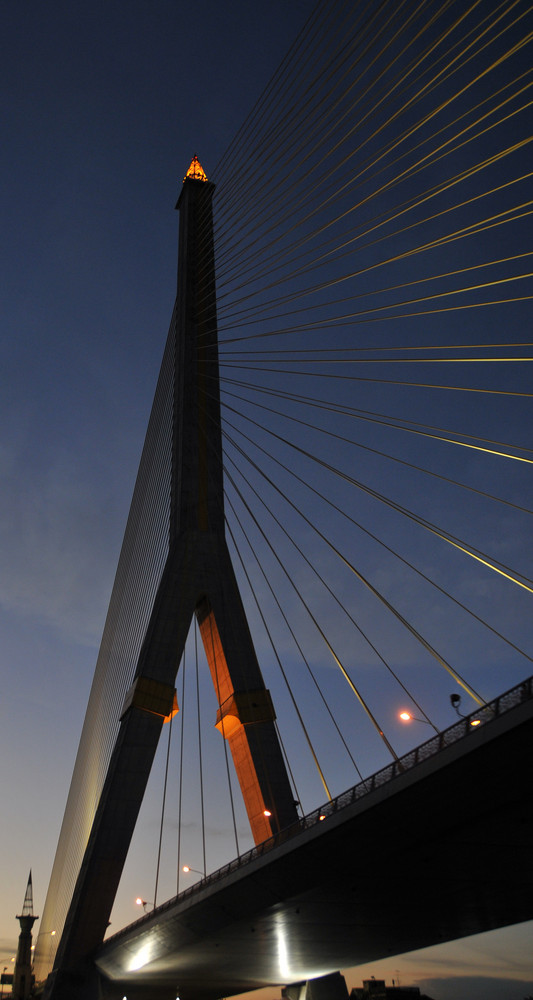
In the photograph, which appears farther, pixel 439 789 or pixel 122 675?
pixel 122 675

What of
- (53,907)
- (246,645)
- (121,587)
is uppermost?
(121,587)

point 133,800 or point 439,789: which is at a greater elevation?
point 133,800

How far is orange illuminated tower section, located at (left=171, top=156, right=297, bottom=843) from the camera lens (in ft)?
78.3

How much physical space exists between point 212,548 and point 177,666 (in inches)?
161

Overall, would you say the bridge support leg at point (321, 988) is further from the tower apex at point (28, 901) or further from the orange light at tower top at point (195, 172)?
the tower apex at point (28, 901)

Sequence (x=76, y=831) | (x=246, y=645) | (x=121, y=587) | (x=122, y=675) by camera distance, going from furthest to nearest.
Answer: (x=121, y=587), (x=76, y=831), (x=122, y=675), (x=246, y=645)

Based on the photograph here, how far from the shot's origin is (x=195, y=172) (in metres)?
35.7

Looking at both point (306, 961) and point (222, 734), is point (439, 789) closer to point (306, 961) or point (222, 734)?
point (222, 734)

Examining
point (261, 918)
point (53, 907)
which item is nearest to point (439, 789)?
point (261, 918)

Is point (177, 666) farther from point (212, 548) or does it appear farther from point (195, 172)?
point (195, 172)

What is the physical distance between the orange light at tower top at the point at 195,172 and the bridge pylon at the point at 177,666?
7.56 metres

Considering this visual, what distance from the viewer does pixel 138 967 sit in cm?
2780

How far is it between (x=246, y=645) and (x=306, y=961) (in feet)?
39.0

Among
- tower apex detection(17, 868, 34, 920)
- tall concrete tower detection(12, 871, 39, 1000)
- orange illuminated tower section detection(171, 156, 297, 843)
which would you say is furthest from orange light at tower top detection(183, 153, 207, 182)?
tower apex detection(17, 868, 34, 920)
